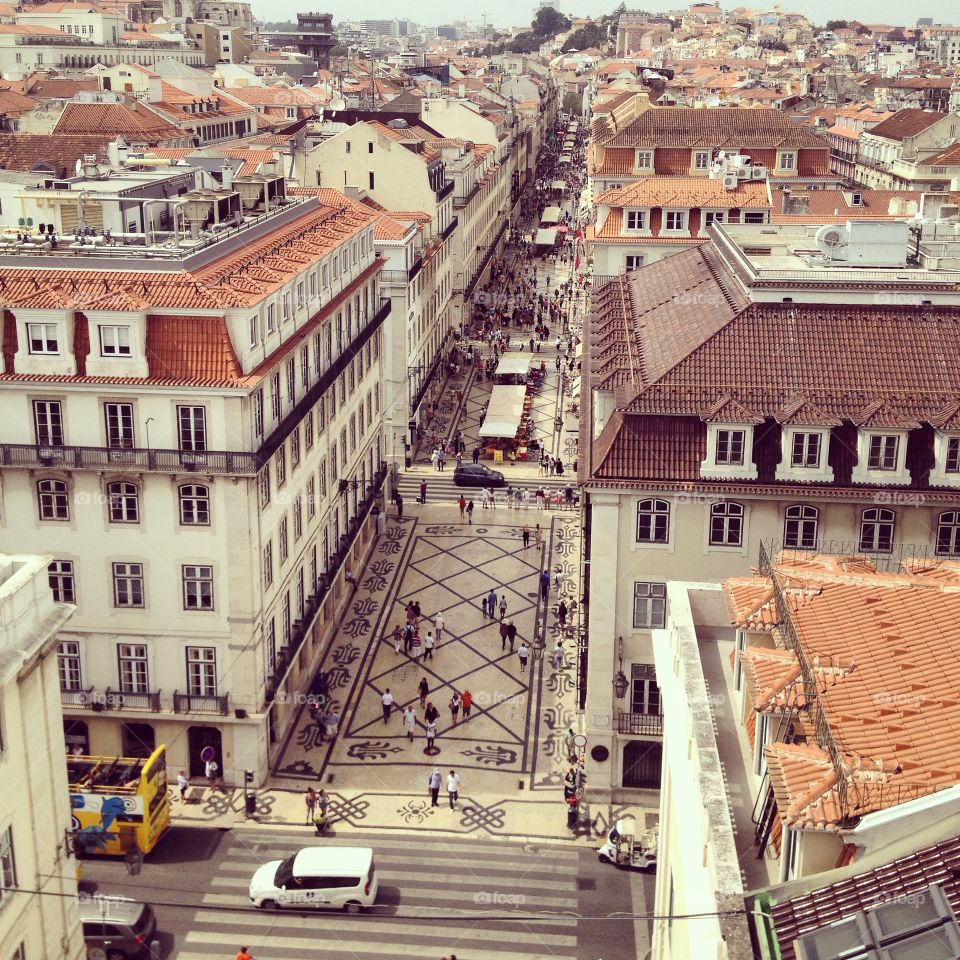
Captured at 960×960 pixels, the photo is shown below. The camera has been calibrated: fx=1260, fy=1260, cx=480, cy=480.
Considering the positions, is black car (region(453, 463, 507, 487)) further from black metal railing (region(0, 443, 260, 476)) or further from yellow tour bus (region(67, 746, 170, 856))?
yellow tour bus (region(67, 746, 170, 856))

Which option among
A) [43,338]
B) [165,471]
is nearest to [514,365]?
[165,471]

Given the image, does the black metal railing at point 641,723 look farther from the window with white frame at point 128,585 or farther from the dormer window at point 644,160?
the dormer window at point 644,160

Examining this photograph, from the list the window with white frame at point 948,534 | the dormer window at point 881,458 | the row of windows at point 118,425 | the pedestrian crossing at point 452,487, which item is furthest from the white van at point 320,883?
the pedestrian crossing at point 452,487

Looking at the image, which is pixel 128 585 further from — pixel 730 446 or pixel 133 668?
pixel 730 446

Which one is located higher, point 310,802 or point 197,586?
point 197,586

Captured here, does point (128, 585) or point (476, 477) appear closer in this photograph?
point (128, 585)

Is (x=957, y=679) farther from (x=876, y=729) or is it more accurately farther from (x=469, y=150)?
(x=469, y=150)

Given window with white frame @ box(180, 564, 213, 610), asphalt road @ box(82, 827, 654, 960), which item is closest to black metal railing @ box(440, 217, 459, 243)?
window with white frame @ box(180, 564, 213, 610)
